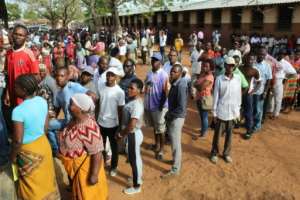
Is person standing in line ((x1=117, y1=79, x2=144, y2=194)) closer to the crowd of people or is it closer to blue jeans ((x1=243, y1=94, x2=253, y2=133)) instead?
the crowd of people

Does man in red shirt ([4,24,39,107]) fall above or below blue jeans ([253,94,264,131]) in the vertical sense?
above

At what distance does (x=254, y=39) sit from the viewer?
18.3 m

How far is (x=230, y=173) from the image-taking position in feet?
16.5

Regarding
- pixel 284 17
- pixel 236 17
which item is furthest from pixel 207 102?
pixel 236 17

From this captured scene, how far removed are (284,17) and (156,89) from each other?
16.6 metres

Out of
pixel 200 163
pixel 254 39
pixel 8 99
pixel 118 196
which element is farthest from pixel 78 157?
pixel 254 39

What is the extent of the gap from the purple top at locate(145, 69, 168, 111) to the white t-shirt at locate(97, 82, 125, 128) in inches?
34.9

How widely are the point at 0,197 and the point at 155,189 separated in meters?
2.10

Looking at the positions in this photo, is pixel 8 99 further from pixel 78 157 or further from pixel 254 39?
pixel 254 39

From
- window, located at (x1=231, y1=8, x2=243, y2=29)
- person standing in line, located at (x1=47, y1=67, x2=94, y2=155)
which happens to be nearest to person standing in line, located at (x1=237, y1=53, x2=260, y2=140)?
person standing in line, located at (x1=47, y1=67, x2=94, y2=155)

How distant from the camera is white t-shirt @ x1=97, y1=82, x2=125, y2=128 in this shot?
440cm

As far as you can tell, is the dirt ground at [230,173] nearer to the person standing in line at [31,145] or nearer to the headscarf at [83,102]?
the person standing in line at [31,145]

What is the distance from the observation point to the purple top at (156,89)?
17.1 feet

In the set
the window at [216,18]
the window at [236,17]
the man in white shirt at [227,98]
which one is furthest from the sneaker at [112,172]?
the window at [216,18]
